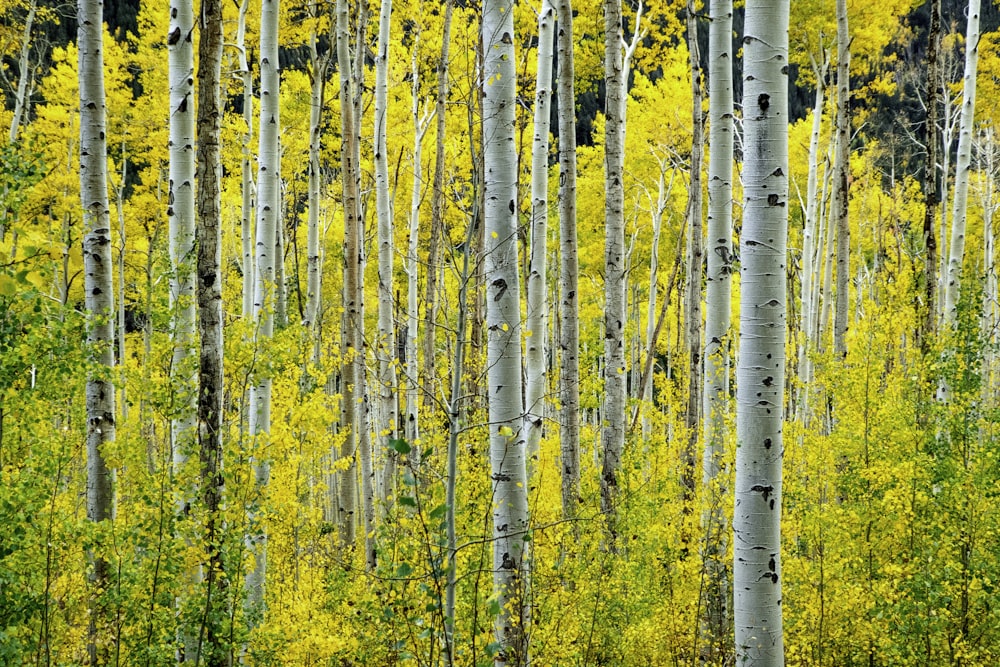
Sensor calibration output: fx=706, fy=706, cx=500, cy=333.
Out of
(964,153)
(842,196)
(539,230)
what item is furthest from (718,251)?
(964,153)

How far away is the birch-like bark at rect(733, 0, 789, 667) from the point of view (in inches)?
117

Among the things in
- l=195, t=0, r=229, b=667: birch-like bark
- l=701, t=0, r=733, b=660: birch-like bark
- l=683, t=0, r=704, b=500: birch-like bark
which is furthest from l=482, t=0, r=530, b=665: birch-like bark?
l=683, t=0, r=704, b=500: birch-like bark

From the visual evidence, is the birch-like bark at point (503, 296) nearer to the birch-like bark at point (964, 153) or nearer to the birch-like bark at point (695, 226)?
the birch-like bark at point (695, 226)

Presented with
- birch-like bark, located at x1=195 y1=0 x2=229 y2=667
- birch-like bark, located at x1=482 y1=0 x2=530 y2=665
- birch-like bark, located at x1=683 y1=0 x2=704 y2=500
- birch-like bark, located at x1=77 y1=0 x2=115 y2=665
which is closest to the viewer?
birch-like bark, located at x1=482 y1=0 x2=530 y2=665

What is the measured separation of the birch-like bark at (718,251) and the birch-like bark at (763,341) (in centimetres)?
232

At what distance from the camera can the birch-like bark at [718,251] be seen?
17.9ft

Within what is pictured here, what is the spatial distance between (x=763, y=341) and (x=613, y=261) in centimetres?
388

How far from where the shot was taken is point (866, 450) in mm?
6219

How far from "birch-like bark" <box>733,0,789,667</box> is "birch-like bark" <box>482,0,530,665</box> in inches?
42.3

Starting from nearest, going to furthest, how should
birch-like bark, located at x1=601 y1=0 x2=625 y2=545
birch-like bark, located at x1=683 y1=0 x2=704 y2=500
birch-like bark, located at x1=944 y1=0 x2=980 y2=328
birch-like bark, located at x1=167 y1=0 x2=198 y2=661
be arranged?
birch-like bark, located at x1=167 y1=0 x2=198 y2=661, birch-like bark, located at x1=601 y1=0 x2=625 y2=545, birch-like bark, located at x1=683 y1=0 x2=704 y2=500, birch-like bark, located at x1=944 y1=0 x2=980 y2=328

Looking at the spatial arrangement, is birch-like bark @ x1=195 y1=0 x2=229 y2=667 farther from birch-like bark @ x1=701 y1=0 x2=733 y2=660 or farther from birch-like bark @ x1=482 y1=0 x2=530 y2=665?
birch-like bark @ x1=701 y1=0 x2=733 y2=660

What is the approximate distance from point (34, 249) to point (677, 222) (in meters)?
18.6

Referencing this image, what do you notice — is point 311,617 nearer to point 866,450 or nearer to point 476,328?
point 866,450

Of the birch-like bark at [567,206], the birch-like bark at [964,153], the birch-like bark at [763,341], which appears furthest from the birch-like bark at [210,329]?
the birch-like bark at [964,153]
